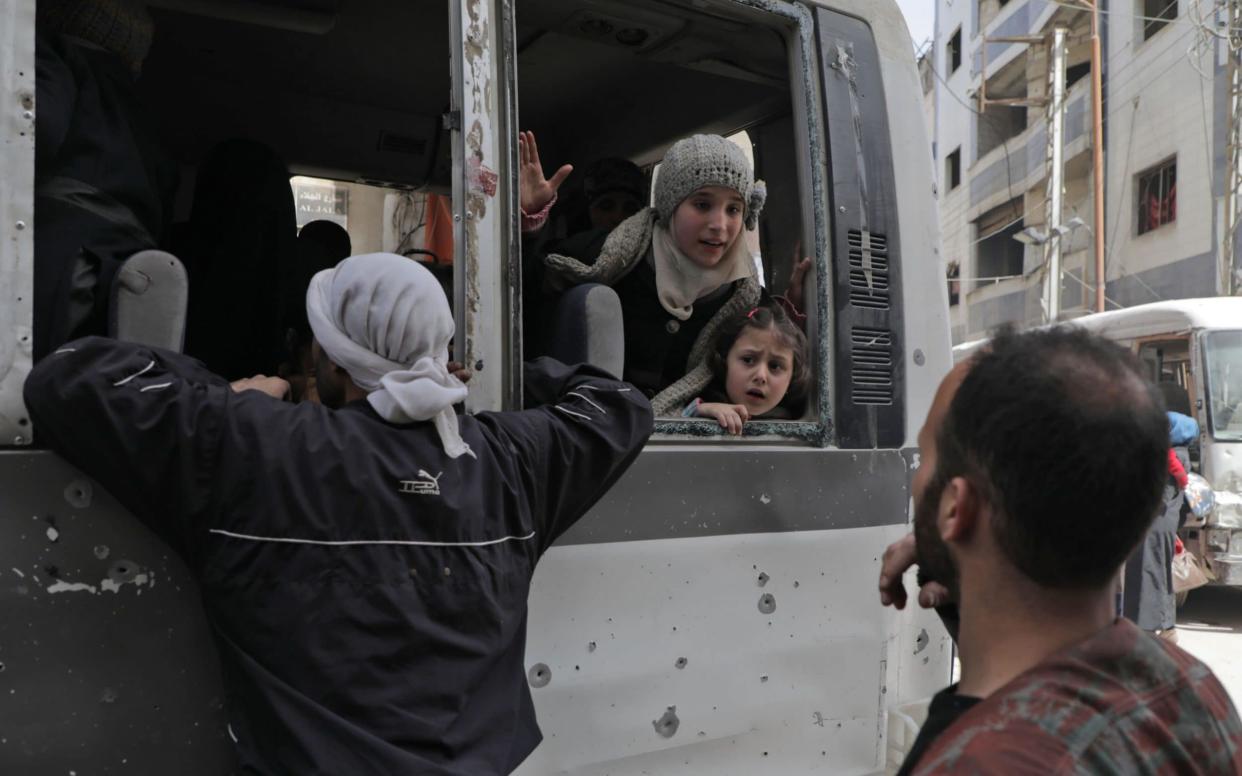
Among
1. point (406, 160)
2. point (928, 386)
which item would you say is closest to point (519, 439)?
point (928, 386)

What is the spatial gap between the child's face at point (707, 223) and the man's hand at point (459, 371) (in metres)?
1.05

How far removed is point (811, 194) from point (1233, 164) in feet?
45.2

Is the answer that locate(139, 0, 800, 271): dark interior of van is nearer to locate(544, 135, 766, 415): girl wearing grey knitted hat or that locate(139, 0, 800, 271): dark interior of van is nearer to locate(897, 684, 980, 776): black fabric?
locate(544, 135, 766, 415): girl wearing grey knitted hat

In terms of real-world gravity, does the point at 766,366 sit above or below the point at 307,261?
below

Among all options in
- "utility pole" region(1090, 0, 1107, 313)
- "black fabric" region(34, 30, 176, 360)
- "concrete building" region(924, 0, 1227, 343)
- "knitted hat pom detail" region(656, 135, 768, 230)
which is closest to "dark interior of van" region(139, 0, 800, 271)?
"knitted hat pom detail" region(656, 135, 768, 230)

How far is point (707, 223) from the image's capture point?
283 cm

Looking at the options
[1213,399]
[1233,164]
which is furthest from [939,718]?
[1233,164]

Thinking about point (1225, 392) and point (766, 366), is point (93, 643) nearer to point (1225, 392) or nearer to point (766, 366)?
point (766, 366)

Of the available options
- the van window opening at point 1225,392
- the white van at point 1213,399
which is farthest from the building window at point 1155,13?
the van window opening at point 1225,392

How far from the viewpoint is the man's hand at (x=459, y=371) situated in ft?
6.52

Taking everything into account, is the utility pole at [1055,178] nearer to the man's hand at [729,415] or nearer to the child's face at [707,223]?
the child's face at [707,223]

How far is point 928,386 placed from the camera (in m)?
2.75

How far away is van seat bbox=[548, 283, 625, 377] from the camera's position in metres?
2.39

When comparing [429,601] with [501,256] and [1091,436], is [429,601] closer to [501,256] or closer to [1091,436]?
[501,256]
